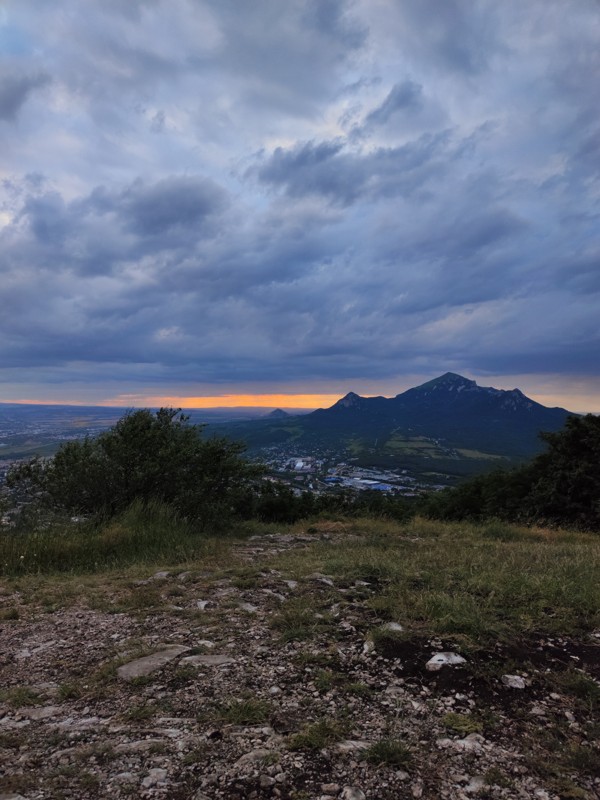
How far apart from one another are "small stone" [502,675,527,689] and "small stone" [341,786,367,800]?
6.18 ft

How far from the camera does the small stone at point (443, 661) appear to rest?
407 cm

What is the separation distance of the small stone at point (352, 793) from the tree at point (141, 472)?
10.8m

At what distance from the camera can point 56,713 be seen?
3.54 m

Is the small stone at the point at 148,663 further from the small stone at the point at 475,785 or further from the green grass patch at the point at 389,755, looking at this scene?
the small stone at the point at 475,785

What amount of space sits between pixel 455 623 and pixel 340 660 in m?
1.42

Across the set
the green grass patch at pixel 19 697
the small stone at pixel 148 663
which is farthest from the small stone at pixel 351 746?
the green grass patch at pixel 19 697

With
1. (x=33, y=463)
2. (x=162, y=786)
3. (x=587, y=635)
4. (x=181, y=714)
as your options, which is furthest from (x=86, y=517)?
(x=587, y=635)

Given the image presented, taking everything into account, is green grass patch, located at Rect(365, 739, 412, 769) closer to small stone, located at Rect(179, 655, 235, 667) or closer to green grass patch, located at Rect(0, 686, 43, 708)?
small stone, located at Rect(179, 655, 235, 667)

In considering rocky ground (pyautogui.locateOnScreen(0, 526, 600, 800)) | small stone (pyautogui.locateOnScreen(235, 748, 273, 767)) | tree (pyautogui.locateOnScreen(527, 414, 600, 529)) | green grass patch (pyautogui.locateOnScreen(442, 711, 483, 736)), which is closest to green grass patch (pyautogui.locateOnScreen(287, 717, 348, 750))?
rocky ground (pyautogui.locateOnScreen(0, 526, 600, 800))

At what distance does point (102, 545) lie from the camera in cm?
953

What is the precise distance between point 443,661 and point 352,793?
1.87 meters

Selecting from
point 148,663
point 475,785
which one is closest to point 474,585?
point 475,785

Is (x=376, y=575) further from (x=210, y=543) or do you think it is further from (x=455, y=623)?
(x=210, y=543)

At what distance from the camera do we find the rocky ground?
8.87 feet
